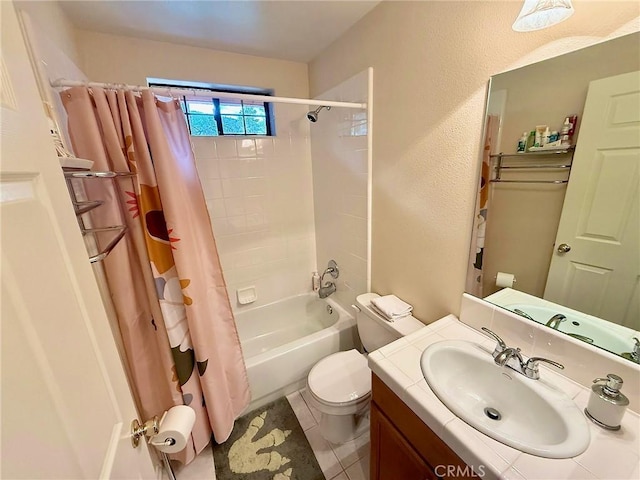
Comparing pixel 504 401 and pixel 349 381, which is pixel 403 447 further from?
pixel 349 381

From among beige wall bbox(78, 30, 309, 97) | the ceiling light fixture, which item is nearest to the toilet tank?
the ceiling light fixture

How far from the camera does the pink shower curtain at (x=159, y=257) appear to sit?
101 cm

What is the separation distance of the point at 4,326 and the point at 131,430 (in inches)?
18.9

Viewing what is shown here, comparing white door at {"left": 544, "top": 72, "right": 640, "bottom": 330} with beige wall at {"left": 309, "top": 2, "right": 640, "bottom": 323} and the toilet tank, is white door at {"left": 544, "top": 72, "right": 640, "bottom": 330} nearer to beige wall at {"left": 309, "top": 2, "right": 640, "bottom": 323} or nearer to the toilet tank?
beige wall at {"left": 309, "top": 2, "right": 640, "bottom": 323}

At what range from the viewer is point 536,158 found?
0.90 m

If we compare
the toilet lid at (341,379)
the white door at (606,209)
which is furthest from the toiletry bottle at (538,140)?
the toilet lid at (341,379)

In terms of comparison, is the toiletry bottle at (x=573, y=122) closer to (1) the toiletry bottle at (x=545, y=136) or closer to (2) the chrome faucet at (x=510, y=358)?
(1) the toiletry bottle at (x=545, y=136)

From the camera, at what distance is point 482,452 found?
25.6 inches

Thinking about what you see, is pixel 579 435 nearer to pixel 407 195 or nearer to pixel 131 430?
pixel 407 195

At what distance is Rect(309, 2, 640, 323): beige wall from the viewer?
0.87 meters

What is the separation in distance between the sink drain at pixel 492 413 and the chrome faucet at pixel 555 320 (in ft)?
1.17

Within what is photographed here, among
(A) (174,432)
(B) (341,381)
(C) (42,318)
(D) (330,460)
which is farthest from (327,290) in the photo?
(C) (42,318)

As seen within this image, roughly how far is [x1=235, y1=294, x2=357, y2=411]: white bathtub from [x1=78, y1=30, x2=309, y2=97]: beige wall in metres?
1.80

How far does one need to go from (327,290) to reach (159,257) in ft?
4.50
